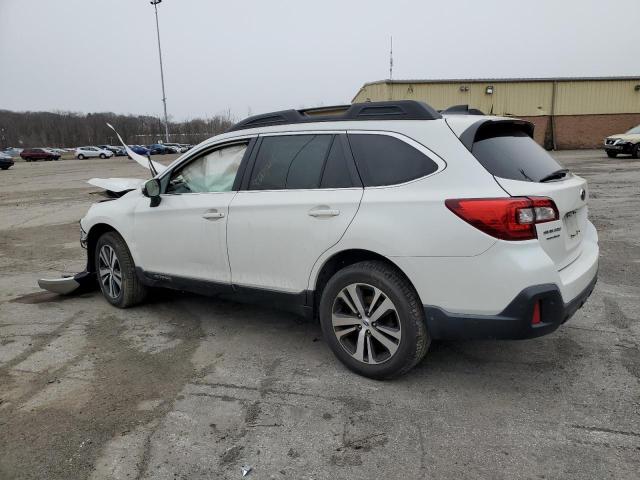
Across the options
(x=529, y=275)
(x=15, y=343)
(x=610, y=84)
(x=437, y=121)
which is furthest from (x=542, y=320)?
(x=610, y=84)

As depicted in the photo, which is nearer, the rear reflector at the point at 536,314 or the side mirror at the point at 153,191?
the rear reflector at the point at 536,314

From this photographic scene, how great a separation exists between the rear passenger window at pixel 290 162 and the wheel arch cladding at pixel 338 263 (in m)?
0.55

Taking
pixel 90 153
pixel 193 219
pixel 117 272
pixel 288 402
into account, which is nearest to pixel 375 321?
pixel 288 402

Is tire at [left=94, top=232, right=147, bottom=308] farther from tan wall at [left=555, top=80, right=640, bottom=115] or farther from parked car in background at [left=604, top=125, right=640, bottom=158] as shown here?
tan wall at [left=555, top=80, right=640, bottom=115]

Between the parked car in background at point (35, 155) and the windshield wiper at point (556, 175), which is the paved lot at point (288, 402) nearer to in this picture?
the windshield wiper at point (556, 175)

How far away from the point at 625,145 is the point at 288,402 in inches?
956

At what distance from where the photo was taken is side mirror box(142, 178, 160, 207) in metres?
4.46

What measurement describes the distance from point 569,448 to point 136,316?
381 centimetres

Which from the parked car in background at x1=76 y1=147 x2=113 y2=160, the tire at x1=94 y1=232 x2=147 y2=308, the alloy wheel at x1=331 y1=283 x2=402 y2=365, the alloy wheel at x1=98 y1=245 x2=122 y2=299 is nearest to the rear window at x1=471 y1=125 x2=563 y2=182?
the alloy wheel at x1=331 y1=283 x2=402 y2=365

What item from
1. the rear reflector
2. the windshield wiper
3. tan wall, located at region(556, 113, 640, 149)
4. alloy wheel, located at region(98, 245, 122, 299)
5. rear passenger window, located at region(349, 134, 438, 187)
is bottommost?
alloy wheel, located at region(98, 245, 122, 299)

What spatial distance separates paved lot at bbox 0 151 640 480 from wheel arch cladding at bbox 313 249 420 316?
566 millimetres

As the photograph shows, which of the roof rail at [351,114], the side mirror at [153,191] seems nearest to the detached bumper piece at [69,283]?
the side mirror at [153,191]

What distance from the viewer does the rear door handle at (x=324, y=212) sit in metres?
3.31

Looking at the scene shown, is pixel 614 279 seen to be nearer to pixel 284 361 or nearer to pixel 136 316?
pixel 284 361
